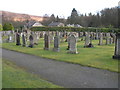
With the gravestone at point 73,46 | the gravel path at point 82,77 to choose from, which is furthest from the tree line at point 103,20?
the gravel path at point 82,77

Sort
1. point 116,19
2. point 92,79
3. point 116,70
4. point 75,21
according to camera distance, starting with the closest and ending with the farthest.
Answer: point 92,79 → point 116,70 → point 116,19 → point 75,21

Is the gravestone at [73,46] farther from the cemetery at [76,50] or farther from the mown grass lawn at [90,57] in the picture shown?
the mown grass lawn at [90,57]

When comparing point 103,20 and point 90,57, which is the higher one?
point 103,20

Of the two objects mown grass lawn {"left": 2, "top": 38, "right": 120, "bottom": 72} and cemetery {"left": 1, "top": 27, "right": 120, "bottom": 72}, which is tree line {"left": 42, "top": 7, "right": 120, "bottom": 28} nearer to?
cemetery {"left": 1, "top": 27, "right": 120, "bottom": 72}

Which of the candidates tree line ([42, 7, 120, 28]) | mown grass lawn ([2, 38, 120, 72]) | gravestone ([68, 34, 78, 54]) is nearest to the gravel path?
mown grass lawn ([2, 38, 120, 72])

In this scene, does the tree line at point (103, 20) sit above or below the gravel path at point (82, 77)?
above

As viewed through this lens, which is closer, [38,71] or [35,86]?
[35,86]

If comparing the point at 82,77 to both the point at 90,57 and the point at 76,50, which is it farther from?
the point at 76,50

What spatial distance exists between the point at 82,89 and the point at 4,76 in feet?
11.8

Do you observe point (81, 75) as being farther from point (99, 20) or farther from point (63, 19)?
point (63, 19)

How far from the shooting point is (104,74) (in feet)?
25.0

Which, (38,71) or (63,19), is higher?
(63,19)

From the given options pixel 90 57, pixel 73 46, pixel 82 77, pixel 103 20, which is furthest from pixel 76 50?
pixel 103 20

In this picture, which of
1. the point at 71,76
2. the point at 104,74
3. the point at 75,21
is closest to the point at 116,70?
the point at 104,74
